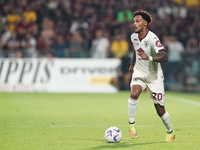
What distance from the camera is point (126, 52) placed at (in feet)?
60.4

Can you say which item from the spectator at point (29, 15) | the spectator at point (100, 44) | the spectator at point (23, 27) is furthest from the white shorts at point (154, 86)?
the spectator at point (29, 15)

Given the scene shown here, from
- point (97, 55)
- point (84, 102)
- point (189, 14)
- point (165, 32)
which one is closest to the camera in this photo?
point (84, 102)

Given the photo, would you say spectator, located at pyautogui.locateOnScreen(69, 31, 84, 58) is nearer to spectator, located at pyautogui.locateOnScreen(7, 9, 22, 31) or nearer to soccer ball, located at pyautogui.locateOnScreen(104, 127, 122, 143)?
spectator, located at pyautogui.locateOnScreen(7, 9, 22, 31)

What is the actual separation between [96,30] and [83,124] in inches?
421

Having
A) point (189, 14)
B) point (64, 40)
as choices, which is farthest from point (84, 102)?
point (189, 14)

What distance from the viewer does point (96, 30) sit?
763 inches

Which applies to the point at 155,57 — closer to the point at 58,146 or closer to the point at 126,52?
the point at 58,146

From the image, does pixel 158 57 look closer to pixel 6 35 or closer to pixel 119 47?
pixel 119 47

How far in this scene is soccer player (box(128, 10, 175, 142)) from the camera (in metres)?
7.04

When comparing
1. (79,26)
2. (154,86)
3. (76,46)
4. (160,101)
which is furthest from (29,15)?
(160,101)

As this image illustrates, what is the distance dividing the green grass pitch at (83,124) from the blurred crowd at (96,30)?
3.87 meters

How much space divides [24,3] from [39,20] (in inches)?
41.8

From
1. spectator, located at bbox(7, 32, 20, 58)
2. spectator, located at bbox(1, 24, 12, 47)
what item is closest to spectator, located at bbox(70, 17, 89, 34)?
spectator, located at bbox(7, 32, 20, 58)

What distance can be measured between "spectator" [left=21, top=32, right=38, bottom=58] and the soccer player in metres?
11.3
